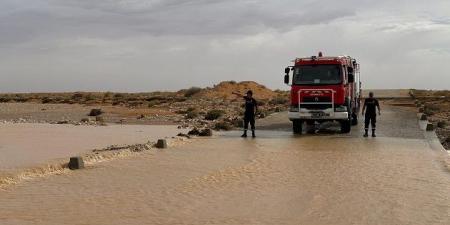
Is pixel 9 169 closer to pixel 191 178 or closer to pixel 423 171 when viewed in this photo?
pixel 191 178

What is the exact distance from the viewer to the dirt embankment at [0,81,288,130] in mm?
40094

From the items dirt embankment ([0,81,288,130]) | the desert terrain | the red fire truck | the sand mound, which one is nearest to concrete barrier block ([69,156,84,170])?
the desert terrain

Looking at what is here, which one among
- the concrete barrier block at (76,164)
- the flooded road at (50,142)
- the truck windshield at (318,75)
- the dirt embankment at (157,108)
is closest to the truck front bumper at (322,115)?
the truck windshield at (318,75)

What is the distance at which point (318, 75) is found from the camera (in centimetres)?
2331

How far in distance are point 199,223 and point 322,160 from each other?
26.0 ft

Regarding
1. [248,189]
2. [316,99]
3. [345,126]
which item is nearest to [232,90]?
[345,126]

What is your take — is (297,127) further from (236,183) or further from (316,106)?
(236,183)

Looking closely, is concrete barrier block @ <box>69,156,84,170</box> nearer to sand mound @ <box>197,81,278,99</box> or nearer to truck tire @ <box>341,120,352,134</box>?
truck tire @ <box>341,120,352,134</box>

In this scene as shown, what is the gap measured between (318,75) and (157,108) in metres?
33.9

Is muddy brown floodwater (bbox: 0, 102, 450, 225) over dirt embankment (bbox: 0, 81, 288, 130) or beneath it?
beneath

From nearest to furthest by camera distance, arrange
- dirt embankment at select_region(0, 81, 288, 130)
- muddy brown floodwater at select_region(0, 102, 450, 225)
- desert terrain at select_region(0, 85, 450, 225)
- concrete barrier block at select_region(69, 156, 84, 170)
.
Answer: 1. muddy brown floodwater at select_region(0, 102, 450, 225)
2. desert terrain at select_region(0, 85, 450, 225)
3. concrete barrier block at select_region(69, 156, 84, 170)
4. dirt embankment at select_region(0, 81, 288, 130)

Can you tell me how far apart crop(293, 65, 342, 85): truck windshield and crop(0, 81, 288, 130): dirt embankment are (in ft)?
19.0

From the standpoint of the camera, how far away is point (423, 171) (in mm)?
14422

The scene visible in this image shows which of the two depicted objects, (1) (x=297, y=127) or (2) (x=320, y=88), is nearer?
(2) (x=320, y=88)
